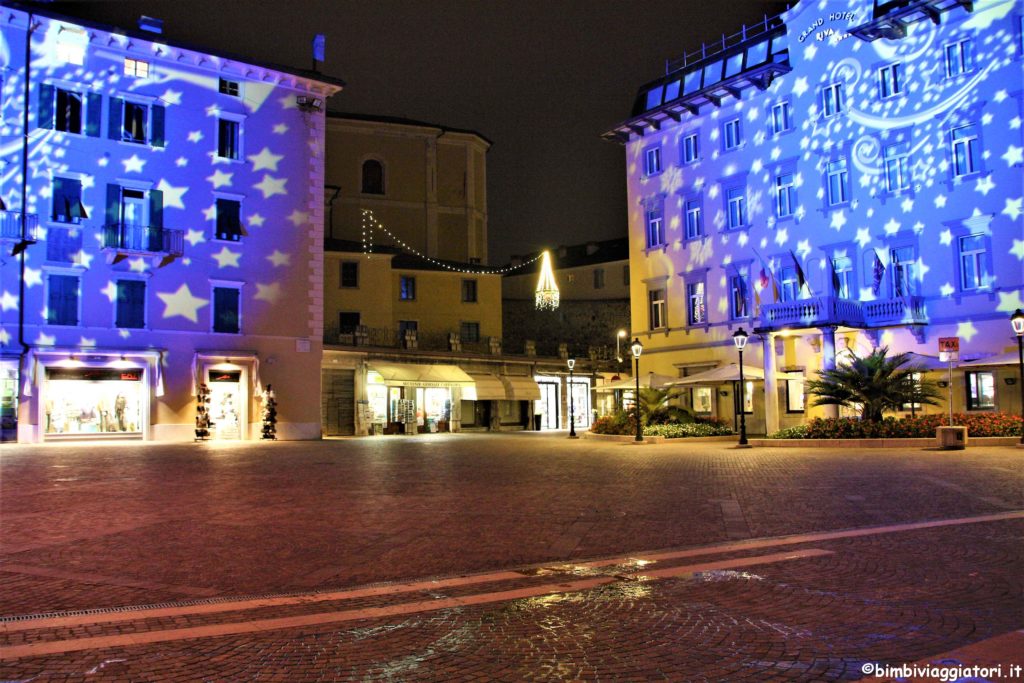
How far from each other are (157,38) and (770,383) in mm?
26457

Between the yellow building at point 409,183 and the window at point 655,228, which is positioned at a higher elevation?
the yellow building at point 409,183

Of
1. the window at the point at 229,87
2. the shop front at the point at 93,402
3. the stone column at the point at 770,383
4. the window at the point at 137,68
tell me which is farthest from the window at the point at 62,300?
the stone column at the point at 770,383

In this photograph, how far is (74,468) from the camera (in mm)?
17516

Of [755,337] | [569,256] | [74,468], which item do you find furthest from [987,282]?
[569,256]

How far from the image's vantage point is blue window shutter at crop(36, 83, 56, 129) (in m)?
29.1

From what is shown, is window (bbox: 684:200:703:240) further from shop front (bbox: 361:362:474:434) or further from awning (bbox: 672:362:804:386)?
shop front (bbox: 361:362:474:434)

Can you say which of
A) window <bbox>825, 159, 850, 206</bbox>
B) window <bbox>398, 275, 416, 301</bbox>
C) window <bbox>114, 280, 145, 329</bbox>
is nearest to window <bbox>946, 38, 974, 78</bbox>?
window <bbox>825, 159, 850, 206</bbox>

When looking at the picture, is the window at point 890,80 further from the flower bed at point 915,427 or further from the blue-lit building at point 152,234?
the blue-lit building at point 152,234

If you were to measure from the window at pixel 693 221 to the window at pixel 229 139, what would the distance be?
19879mm

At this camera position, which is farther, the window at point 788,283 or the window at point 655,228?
the window at point 655,228

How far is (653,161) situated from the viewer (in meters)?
41.2

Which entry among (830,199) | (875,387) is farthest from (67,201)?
(830,199)

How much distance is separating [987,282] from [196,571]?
28.2m

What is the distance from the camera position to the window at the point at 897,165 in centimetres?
3059
